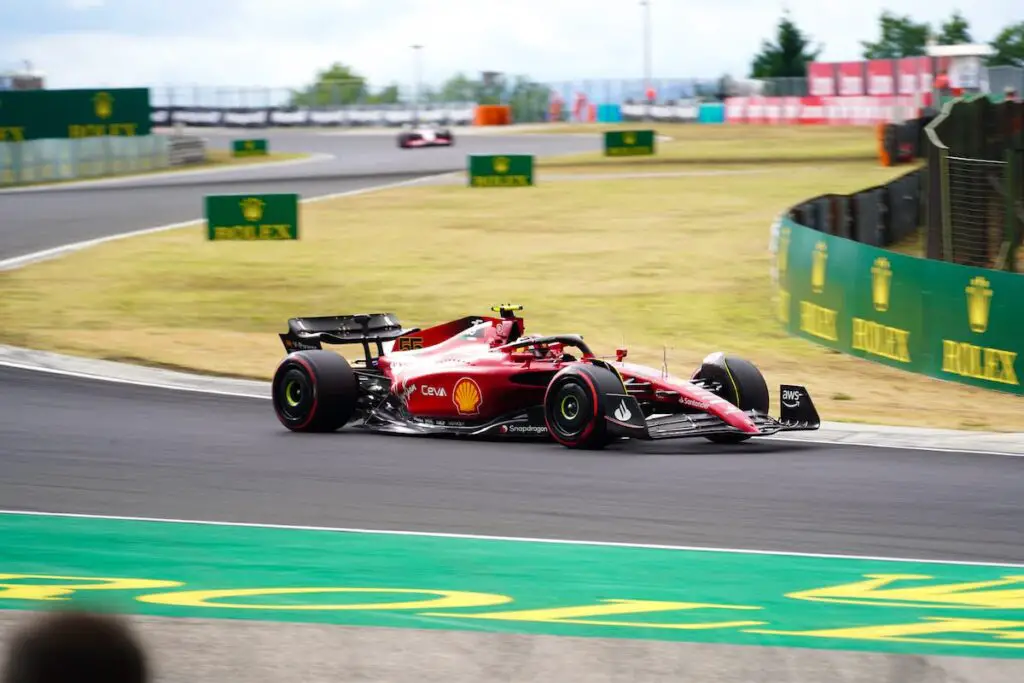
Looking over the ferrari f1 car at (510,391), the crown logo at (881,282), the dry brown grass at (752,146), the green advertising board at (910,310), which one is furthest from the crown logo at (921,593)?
the dry brown grass at (752,146)

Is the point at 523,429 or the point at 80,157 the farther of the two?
the point at 80,157

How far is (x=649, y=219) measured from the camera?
1437 inches

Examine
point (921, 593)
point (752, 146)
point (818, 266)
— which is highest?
point (752, 146)

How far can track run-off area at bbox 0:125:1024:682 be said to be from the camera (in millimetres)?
7520

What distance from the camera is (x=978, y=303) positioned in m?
16.9

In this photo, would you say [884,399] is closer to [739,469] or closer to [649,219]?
[739,469]

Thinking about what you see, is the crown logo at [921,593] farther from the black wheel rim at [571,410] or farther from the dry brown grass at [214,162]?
the dry brown grass at [214,162]

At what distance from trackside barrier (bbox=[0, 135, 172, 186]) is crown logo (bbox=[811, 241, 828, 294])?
1364 inches

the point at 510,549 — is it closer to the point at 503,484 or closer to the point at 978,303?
the point at 503,484

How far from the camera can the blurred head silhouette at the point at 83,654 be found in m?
2.86

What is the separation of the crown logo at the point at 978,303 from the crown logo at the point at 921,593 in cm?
817

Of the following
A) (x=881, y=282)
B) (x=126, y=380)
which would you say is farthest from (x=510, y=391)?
Result: (x=881, y=282)

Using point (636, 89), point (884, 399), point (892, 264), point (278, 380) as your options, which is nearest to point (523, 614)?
point (278, 380)

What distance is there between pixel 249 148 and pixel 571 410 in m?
57.4
